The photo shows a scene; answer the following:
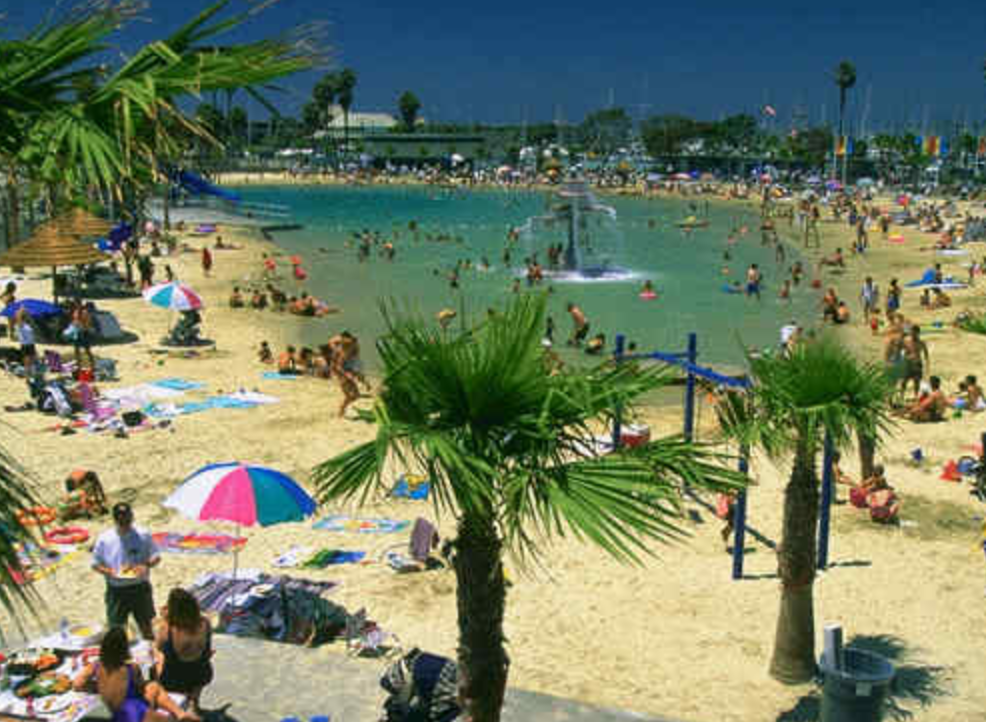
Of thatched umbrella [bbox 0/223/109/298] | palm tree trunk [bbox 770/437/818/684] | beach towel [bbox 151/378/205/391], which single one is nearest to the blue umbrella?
thatched umbrella [bbox 0/223/109/298]

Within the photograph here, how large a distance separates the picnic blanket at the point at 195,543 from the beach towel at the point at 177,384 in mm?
6704

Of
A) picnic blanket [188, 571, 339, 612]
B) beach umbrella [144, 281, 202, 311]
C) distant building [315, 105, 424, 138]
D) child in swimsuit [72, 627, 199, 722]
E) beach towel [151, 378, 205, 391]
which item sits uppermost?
distant building [315, 105, 424, 138]

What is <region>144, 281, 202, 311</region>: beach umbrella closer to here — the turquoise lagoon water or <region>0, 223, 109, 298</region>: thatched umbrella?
<region>0, 223, 109, 298</region>: thatched umbrella

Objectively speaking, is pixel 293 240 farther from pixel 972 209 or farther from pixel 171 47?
pixel 171 47

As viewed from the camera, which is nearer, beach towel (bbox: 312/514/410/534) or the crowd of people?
beach towel (bbox: 312/514/410/534)

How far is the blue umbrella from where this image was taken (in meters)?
17.6

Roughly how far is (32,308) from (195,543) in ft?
33.4

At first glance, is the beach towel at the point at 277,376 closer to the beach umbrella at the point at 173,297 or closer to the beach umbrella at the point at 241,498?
the beach umbrella at the point at 173,297

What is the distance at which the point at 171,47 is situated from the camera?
275 cm

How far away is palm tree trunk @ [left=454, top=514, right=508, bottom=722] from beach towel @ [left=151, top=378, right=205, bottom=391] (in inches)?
506

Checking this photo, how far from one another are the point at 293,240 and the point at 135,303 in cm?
2500

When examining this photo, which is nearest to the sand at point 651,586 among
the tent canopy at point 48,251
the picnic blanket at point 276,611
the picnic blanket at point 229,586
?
the picnic blanket at point 276,611

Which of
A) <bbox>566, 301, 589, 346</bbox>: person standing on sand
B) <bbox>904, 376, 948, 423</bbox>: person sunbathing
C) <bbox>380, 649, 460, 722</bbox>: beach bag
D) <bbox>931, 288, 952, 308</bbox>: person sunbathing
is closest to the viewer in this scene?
<bbox>380, 649, 460, 722</bbox>: beach bag

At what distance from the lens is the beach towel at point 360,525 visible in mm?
10438
